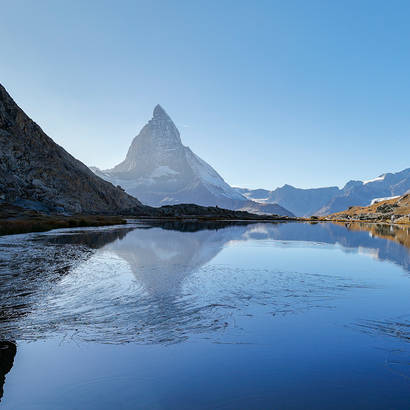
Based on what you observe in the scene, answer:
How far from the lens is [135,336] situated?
486 inches

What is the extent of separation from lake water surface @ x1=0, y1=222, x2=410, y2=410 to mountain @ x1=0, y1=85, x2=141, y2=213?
87.6m

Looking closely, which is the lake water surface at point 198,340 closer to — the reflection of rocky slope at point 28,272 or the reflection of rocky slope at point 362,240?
the reflection of rocky slope at point 28,272

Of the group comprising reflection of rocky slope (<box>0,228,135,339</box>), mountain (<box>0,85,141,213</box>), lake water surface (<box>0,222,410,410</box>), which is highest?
mountain (<box>0,85,141,213</box>)

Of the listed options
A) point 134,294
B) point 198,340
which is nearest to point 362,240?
point 134,294

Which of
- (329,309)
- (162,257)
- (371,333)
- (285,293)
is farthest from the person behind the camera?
(162,257)

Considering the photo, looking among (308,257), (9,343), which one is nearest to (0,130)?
(308,257)

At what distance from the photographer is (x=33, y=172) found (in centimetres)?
12150

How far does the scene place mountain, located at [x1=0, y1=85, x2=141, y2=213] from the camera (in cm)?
10362

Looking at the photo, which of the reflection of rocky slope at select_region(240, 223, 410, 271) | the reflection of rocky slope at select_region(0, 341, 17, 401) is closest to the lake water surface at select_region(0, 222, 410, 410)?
the reflection of rocky slope at select_region(0, 341, 17, 401)

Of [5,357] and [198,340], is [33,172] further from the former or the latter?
[198,340]

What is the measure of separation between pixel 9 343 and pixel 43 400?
403 cm

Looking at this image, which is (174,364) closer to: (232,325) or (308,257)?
(232,325)

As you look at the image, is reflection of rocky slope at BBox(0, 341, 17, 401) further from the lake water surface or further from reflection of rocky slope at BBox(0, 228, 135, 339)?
reflection of rocky slope at BBox(0, 228, 135, 339)

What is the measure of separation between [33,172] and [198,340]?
127935 millimetres
